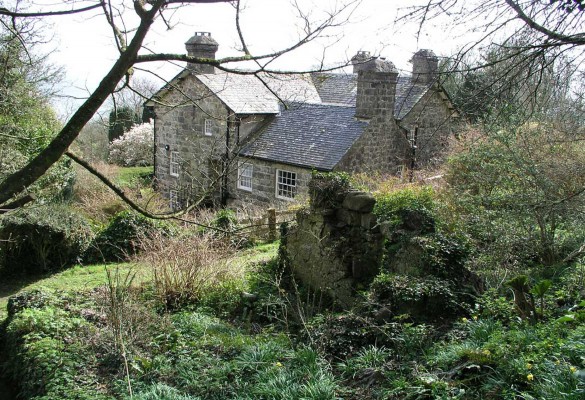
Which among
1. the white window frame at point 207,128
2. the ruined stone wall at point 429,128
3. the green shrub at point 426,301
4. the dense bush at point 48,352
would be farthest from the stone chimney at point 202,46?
the green shrub at point 426,301

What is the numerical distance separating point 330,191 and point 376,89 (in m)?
11.2

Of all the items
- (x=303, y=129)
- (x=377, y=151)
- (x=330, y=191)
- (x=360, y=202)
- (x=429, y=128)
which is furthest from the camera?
(x=429, y=128)

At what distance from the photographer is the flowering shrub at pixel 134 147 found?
116 ft

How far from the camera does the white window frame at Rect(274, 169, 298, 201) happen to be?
2036 centimetres

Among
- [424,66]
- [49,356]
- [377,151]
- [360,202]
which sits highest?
[424,66]

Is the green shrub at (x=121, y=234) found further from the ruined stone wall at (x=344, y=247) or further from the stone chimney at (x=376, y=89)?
the stone chimney at (x=376, y=89)

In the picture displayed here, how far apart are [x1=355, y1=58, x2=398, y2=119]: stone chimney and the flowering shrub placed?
63.0ft

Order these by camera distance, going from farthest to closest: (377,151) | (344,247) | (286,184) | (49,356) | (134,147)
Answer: (134,147)
(377,151)
(286,184)
(344,247)
(49,356)

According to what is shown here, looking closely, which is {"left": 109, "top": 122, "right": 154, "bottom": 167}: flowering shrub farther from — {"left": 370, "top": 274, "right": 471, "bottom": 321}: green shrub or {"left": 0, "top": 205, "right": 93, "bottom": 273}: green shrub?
{"left": 370, "top": 274, "right": 471, "bottom": 321}: green shrub

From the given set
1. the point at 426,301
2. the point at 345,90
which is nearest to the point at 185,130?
the point at 345,90

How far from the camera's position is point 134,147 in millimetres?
35625

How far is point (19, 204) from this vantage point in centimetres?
505

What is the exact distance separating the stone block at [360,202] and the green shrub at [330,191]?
0.71ft

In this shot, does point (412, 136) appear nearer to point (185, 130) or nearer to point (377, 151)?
point (377, 151)
